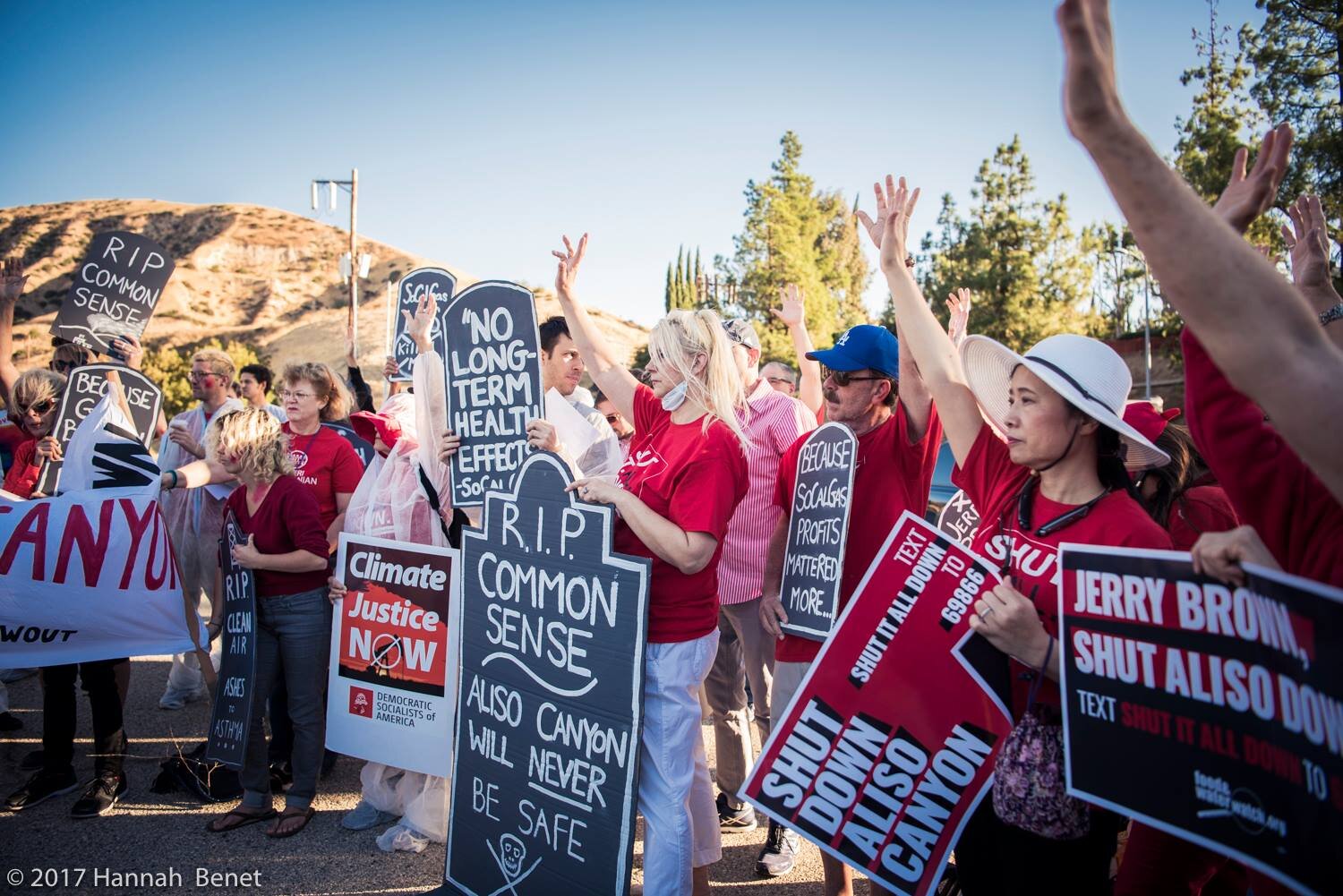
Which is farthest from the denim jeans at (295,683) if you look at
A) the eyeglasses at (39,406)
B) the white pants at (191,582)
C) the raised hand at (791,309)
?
the raised hand at (791,309)

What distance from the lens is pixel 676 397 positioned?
2789 millimetres

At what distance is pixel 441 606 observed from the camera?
367cm

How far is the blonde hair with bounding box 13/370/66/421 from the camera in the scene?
197 inches

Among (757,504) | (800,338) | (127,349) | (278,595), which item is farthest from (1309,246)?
(127,349)

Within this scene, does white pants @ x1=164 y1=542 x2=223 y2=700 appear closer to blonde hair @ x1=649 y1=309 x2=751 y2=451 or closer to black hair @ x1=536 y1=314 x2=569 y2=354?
black hair @ x1=536 y1=314 x2=569 y2=354

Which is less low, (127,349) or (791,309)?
(791,309)

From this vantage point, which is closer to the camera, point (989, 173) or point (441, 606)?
point (441, 606)

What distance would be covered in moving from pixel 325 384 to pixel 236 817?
7.89ft

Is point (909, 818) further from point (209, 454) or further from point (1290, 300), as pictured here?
point (209, 454)

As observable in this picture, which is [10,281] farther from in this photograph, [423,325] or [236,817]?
[236,817]

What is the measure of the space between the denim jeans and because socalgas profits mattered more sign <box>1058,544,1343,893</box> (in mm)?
3547

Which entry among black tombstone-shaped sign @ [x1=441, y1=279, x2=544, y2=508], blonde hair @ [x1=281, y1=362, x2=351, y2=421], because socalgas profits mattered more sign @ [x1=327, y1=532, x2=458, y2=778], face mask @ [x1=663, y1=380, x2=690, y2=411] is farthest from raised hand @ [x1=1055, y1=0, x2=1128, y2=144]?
blonde hair @ [x1=281, y1=362, x2=351, y2=421]

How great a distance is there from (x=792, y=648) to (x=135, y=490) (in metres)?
3.48

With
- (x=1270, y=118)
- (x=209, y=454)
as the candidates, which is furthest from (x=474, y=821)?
(x=1270, y=118)
